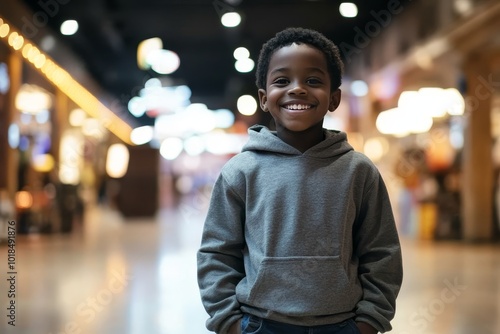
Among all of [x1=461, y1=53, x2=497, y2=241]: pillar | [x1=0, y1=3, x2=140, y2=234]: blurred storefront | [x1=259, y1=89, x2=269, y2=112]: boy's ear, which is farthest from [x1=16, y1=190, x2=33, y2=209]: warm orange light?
[x1=259, y1=89, x2=269, y2=112]: boy's ear

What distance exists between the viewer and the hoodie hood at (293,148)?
1.64m

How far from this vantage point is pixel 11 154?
10.6 m

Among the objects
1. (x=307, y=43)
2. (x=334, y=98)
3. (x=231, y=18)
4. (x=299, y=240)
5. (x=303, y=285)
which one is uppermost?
(x=231, y=18)

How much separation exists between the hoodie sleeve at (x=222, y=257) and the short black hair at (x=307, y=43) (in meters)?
0.31

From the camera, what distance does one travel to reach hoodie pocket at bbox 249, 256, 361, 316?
5.08 feet

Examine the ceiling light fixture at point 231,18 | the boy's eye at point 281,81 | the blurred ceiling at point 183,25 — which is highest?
the blurred ceiling at point 183,25

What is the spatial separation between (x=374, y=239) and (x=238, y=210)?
33 cm

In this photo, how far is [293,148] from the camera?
164 centimetres

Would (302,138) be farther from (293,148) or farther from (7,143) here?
(7,143)

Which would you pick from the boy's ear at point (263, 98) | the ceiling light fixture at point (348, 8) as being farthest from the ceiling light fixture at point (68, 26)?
the boy's ear at point (263, 98)

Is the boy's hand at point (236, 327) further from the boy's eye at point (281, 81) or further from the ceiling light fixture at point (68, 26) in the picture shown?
the ceiling light fixture at point (68, 26)

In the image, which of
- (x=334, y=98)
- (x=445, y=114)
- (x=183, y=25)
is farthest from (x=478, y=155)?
(x=334, y=98)

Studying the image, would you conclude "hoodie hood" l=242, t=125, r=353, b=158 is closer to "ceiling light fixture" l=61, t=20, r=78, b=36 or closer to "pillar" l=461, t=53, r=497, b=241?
"pillar" l=461, t=53, r=497, b=241

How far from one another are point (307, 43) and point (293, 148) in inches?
9.9
